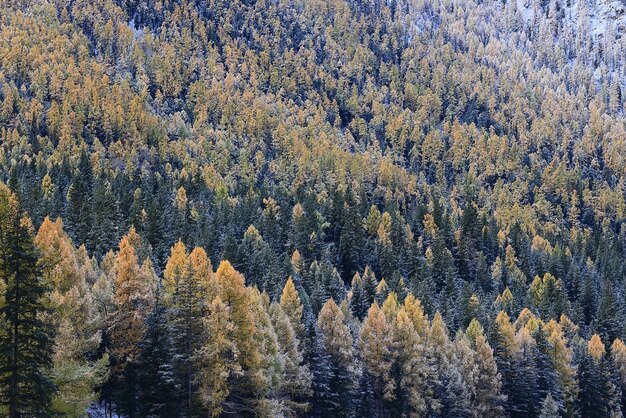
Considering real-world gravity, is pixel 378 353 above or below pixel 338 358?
above

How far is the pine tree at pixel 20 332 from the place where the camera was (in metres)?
26.9

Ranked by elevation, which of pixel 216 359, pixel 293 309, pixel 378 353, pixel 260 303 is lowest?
pixel 216 359

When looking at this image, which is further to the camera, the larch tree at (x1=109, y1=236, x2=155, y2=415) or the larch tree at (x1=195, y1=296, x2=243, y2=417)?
the larch tree at (x1=109, y1=236, x2=155, y2=415)

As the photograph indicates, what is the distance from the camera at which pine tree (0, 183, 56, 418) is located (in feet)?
88.1

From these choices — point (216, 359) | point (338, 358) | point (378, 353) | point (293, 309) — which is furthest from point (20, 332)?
point (378, 353)

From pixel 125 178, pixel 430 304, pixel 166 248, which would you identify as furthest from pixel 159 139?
pixel 430 304

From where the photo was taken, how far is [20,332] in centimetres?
2794

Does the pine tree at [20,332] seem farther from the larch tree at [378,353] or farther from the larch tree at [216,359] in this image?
the larch tree at [378,353]

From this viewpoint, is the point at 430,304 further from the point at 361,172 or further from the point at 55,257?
the point at 361,172

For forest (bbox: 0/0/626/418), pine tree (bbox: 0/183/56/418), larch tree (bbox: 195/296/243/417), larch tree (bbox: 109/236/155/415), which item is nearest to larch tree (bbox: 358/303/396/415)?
forest (bbox: 0/0/626/418)

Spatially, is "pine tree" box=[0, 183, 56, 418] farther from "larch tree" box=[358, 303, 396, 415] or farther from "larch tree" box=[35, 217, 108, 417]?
"larch tree" box=[358, 303, 396, 415]

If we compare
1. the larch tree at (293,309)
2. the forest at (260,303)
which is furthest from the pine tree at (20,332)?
the larch tree at (293,309)

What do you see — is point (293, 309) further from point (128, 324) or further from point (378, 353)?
point (128, 324)

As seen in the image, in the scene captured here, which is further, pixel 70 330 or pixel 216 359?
pixel 216 359
